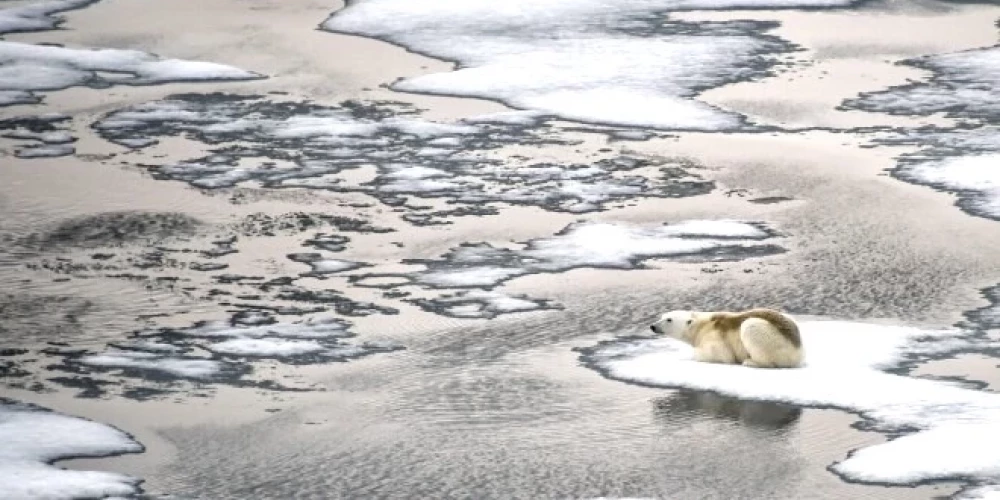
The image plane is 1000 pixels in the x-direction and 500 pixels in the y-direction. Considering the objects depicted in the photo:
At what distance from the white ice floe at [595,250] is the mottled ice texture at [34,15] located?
7.41 m

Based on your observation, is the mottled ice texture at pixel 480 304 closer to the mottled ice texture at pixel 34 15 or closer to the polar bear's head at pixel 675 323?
the polar bear's head at pixel 675 323

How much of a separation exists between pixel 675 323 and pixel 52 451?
8.70ft

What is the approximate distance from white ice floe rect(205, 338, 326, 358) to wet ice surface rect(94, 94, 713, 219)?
2407 millimetres

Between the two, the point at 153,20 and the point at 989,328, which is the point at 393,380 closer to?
the point at 989,328

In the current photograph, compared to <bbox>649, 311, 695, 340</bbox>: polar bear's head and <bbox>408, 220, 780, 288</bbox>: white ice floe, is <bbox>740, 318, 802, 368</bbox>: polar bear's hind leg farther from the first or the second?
<bbox>408, 220, 780, 288</bbox>: white ice floe

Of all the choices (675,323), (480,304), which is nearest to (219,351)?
(480,304)

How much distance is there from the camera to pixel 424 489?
6.88 meters

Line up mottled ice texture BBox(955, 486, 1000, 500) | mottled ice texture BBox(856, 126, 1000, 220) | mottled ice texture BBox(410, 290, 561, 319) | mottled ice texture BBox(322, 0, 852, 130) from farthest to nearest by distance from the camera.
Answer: mottled ice texture BBox(322, 0, 852, 130)
mottled ice texture BBox(856, 126, 1000, 220)
mottled ice texture BBox(410, 290, 561, 319)
mottled ice texture BBox(955, 486, 1000, 500)

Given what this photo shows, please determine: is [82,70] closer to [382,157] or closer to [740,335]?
[382,157]

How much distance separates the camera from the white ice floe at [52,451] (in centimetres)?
663

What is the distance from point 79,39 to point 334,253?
261 inches

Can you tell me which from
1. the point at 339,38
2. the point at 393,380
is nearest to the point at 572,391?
the point at 393,380

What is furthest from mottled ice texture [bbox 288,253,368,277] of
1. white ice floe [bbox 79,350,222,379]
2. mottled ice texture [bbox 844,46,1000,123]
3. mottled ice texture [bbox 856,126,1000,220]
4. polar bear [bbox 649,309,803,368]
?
mottled ice texture [bbox 844,46,1000,123]

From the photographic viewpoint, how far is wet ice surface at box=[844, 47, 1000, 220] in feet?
37.8
